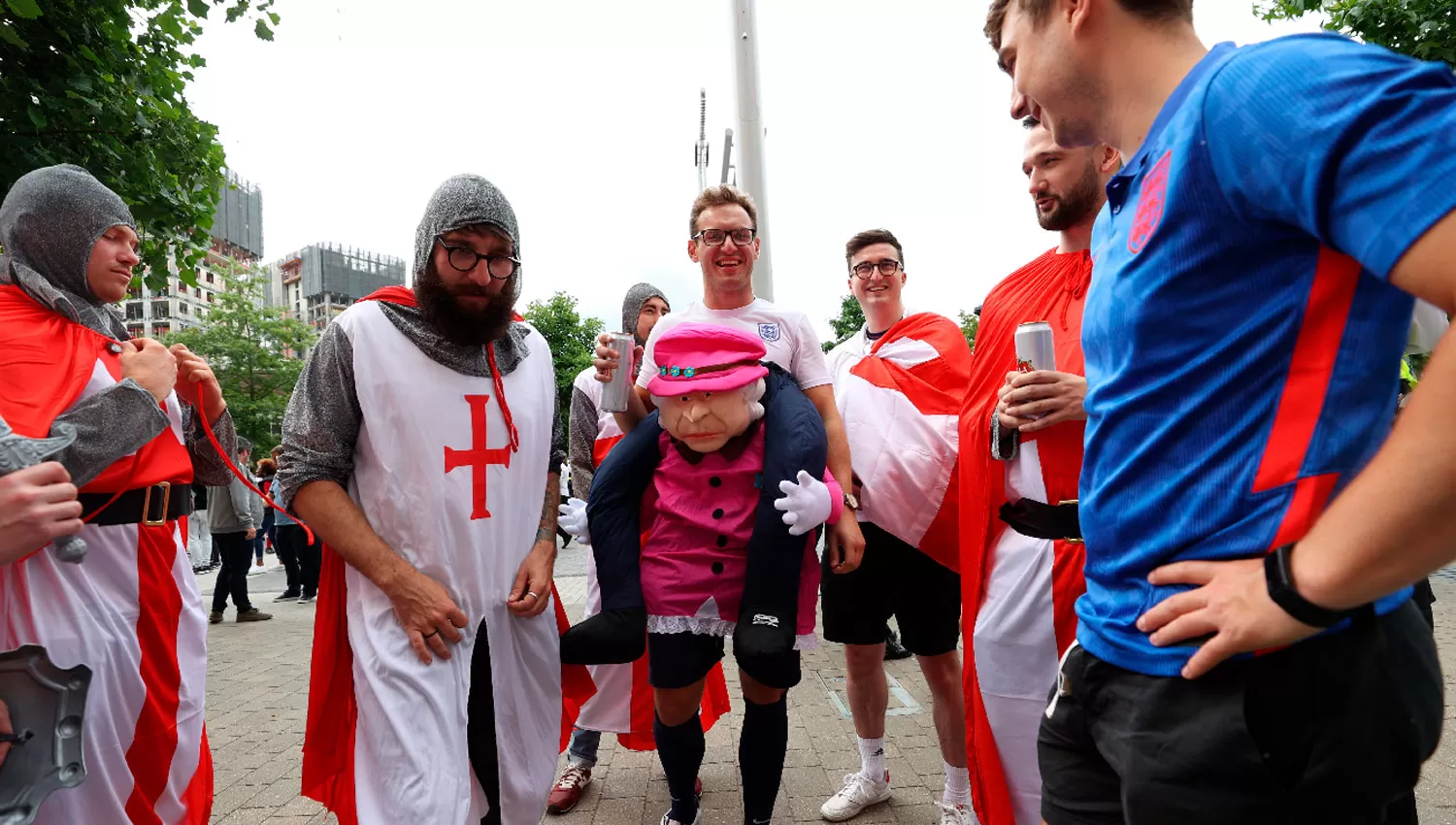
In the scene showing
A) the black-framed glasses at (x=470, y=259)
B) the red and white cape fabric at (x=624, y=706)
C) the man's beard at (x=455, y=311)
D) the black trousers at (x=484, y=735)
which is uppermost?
the black-framed glasses at (x=470, y=259)

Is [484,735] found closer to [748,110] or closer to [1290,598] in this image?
[1290,598]

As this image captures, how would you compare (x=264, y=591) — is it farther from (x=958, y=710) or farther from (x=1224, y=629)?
(x=1224, y=629)

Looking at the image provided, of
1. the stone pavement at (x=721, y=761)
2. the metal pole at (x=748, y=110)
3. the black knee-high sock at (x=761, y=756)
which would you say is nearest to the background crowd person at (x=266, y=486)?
the stone pavement at (x=721, y=761)

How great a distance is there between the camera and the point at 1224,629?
0.96 metres

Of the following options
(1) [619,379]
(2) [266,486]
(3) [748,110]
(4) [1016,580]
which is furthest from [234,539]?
(4) [1016,580]

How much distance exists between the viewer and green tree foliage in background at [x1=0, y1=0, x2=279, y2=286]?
4.65 meters

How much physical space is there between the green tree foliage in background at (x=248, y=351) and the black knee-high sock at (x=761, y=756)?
28.9 metres

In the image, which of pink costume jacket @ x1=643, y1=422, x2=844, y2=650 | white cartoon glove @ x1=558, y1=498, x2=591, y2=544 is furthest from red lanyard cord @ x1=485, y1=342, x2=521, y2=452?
pink costume jacket @ x1=643, y1=422, x2=844, y2=650

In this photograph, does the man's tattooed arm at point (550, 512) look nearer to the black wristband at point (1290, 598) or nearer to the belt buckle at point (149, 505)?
the belt buckle at point (149, 505)

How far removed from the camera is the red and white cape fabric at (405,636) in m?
2.17

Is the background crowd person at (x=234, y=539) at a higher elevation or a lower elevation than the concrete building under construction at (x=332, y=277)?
lower

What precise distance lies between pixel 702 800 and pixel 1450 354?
3.28 meters

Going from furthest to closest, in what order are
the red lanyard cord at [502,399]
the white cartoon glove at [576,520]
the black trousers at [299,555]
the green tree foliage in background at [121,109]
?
the black trousers at [299,555]
the green tree foliage in background at [121,109]
the white cartoon glove at [576,520]
the red lanyard cord at [502,399]

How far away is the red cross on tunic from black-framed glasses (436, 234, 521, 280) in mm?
385
